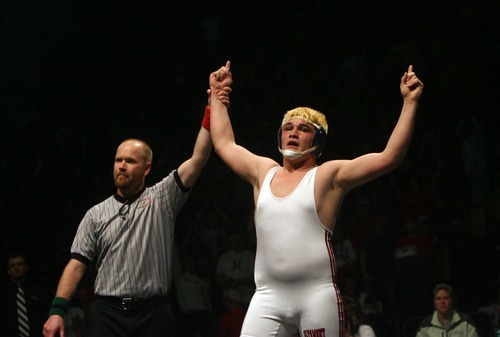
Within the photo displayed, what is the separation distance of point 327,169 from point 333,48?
7620 mm

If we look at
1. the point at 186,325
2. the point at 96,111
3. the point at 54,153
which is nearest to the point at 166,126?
the point at 96,111

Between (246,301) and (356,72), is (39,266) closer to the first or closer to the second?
(246,301)

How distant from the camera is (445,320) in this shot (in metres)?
8.05

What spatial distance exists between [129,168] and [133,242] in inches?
17.1

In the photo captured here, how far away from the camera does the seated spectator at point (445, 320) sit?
7977 millimetres

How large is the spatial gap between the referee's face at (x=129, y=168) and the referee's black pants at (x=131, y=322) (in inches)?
26.6

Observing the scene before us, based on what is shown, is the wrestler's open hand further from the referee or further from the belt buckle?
the belt buckle

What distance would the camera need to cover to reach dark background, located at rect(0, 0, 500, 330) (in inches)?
410

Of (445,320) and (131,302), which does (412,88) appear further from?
(445,320)

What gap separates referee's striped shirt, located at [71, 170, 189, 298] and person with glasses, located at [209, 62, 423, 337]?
96 centimetres

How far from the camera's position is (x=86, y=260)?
18.6 feet

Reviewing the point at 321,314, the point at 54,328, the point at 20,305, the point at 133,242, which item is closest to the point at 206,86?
the point at 20,305

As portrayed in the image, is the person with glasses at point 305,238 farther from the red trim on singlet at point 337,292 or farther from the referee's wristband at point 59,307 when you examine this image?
the referee's wristband at point 59,307

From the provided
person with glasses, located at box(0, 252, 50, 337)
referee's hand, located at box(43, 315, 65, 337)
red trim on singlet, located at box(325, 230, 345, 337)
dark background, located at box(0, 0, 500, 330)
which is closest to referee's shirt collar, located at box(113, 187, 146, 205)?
referee's hand, located at box(43, 315, 65, 337)
